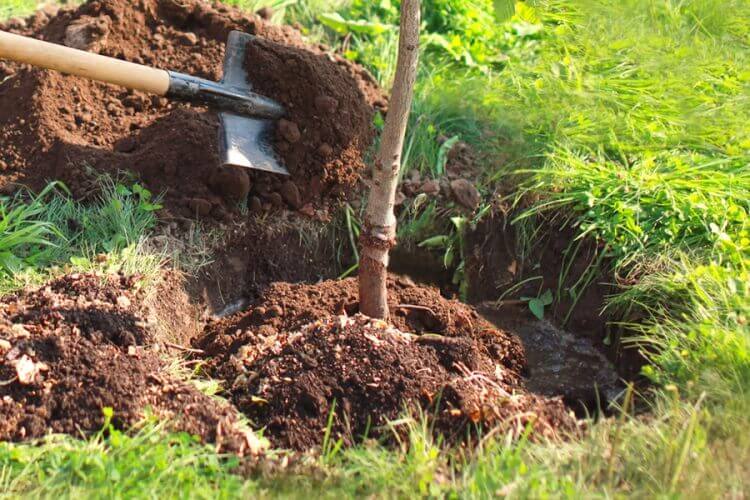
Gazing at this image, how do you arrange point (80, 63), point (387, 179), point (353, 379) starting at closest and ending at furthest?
point (353, 379) → point (387, 179) → point (80, 63)

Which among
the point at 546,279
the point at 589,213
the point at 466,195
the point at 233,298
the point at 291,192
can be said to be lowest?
the point at 233,298

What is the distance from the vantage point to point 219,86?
403 centimetres

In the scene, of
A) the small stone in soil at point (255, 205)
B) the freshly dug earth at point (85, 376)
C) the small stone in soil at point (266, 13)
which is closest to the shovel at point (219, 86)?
the small stone in soil at point (255, 205)

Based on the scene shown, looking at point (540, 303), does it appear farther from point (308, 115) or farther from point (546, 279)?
point (308, 115)

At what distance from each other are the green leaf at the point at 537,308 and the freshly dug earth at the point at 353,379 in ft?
1.58

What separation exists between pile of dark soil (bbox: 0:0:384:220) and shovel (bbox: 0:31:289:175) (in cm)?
9

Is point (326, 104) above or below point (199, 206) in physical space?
above

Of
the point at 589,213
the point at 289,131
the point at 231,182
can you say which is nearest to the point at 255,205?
the point at 231,182

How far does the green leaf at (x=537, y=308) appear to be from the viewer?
13.2 feet

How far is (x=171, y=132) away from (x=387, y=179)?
1.35 meters

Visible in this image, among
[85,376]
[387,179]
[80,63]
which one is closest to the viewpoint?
[85,376]

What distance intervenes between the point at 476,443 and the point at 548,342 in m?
1.20

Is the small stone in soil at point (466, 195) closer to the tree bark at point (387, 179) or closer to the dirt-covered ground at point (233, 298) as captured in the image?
the dirt-covered ground at point (233, 298)

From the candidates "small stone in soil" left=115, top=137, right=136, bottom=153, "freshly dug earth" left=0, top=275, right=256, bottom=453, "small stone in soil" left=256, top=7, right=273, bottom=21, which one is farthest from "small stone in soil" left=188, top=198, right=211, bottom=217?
"small stone in soil" left=256, top=7, right=273, bottom=21
